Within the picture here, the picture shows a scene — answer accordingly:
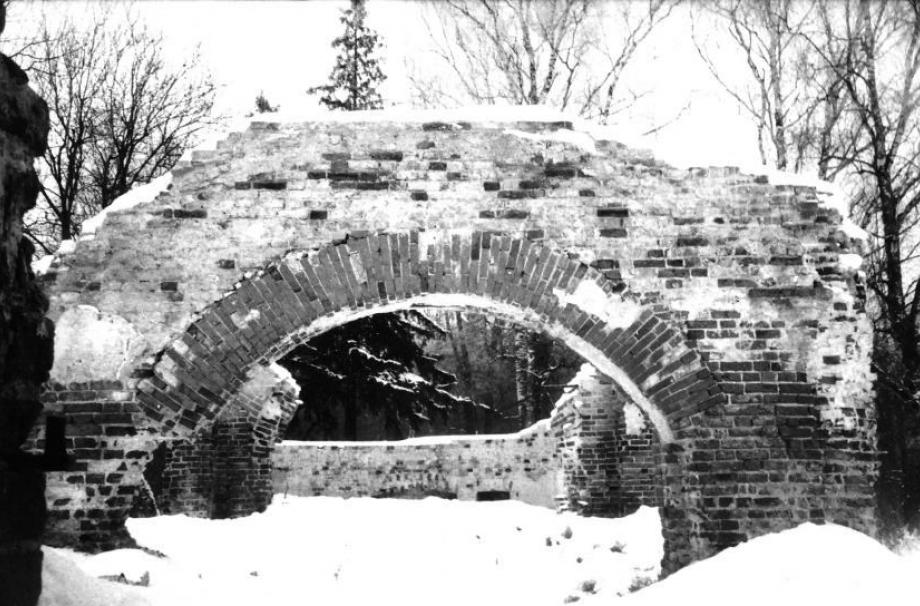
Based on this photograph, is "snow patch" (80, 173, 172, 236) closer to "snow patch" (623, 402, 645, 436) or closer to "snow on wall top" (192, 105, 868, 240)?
"snow on wall top" (192, 105, 868, 240)

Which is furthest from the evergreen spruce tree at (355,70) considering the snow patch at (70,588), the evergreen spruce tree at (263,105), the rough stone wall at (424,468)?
the snow patch at (70,588)

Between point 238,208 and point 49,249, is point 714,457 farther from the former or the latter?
point 49,249

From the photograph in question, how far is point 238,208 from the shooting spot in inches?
214

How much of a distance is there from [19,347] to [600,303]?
387 cm

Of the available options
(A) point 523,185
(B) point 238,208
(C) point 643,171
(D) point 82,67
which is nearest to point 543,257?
(A) point 523,185

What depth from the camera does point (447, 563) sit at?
7.97 m

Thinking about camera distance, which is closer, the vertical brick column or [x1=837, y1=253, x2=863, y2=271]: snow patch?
the vertical brick column

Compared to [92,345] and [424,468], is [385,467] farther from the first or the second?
[92,345]

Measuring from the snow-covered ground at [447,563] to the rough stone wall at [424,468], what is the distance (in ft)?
2.25

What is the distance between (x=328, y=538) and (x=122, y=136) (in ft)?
31.6

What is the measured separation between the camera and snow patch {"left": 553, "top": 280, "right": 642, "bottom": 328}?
5352mm

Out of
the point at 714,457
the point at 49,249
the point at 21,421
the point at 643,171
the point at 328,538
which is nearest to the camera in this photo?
the point at 21,421

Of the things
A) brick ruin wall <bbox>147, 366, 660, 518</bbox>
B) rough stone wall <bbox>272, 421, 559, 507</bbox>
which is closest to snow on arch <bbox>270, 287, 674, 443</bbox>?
brick ruin wall <bbox>147, 366, 660, 518</bbox>

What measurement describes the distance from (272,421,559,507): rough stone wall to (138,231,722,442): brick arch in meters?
8.33
